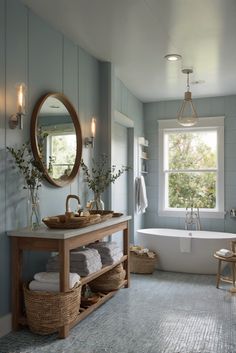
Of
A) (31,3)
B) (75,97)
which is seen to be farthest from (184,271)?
(31,3)

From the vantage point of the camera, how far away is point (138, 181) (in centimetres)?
588

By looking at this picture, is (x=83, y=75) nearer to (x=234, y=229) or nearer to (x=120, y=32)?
(x=120, y=32)

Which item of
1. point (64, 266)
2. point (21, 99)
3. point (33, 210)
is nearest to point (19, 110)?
point (21, 99)

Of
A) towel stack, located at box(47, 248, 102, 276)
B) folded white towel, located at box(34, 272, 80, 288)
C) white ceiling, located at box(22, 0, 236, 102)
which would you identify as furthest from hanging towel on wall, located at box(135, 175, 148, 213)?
folded white towel, located at box(34, 272, 80, 288)

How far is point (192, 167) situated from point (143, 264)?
2.09 meters

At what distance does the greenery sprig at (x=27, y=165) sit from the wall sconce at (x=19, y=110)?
0.19 metres

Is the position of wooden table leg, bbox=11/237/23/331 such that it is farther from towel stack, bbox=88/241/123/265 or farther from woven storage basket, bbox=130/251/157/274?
woven storage basket, bbox=130/251/157/274

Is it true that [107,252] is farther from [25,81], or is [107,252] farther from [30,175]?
[25,81]

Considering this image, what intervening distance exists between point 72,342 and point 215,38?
9.70ft

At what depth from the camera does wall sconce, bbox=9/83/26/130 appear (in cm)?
290

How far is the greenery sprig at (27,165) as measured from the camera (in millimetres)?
2939

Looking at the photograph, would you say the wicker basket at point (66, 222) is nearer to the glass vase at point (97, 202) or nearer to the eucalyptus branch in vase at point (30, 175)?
the eucalyptus branch in vase at point (30, 175)

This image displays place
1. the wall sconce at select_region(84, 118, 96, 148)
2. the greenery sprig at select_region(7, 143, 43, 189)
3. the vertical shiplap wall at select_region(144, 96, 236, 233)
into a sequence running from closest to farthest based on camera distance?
the greenery sprig at select_region(7, 143, 43, 189) < the wall sconce at select_region(84, 118, 96, 148) < the vertical shiplap wall at select_region(144, 96, 236, 233)

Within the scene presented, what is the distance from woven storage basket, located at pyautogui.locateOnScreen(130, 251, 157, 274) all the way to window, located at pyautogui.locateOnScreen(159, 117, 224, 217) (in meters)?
1.49
